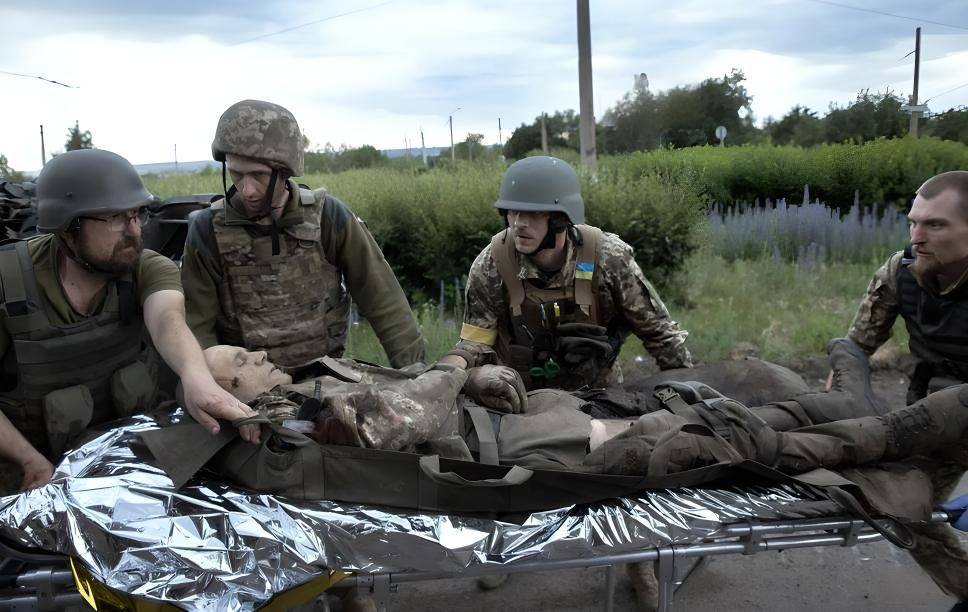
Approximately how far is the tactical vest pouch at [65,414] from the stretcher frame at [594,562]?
0.52 m

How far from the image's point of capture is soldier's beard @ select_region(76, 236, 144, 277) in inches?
102

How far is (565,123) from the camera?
50.0 feet

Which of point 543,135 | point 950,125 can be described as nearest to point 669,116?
point 543,135

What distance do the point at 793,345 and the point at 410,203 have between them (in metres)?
Answer: 3.48

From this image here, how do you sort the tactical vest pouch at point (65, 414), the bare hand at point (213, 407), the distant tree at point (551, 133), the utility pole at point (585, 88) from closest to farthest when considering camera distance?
the bare hand at point (213, 407) → the tactical vest pouch at point (65, 414) → the utility pole at point (585, 88) → the distant tree at point (551, 133)

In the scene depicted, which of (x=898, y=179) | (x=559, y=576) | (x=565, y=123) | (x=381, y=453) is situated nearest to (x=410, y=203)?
(x=559, y=576)

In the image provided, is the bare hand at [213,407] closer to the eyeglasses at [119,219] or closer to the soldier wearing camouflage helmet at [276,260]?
the eyeglasses at [119,219]

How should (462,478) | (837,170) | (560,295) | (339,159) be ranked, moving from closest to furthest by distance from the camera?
(462,478) → (560,295) → (837,170) → (339,159)

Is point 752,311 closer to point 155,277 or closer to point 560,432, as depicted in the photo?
point 560,432

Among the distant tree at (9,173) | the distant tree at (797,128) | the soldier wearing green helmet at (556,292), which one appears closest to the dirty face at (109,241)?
the soldier wearing green helmet at (556,292)

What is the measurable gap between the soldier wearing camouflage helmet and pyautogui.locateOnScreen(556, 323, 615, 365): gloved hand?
0.67 meters

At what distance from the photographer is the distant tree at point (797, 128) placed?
41.3ft

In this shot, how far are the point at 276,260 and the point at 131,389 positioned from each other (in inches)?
31.1

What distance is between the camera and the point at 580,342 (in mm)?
3383
